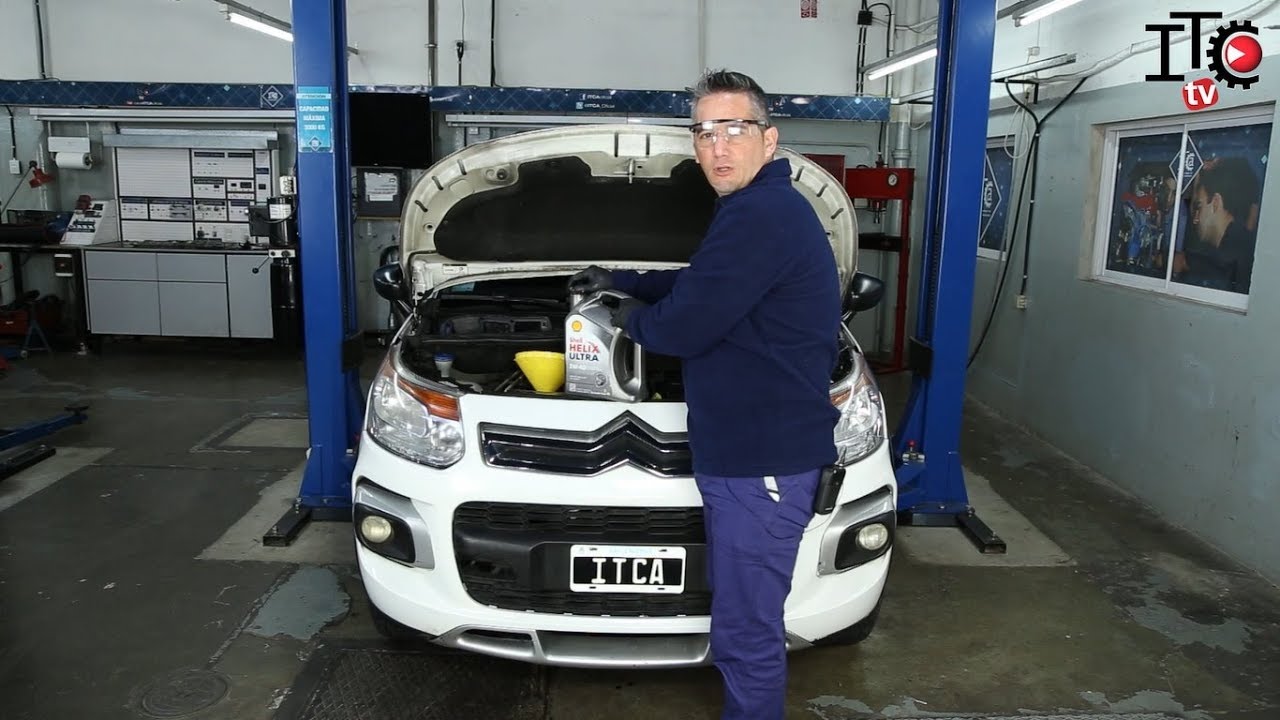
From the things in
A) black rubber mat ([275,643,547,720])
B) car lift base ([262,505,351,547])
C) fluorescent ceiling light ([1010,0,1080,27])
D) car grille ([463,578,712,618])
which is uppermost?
fluorescent ceiling light ([1010,0,1080,27])

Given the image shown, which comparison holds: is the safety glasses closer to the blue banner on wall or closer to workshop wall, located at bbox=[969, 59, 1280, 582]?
workshop wall, located at bbox=[969, 59, 1280, 582]

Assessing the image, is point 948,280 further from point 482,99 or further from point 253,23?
point 253,23

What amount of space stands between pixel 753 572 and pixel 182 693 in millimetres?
1702

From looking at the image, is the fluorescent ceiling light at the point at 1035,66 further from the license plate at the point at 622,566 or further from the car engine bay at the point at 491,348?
the license plate at the point at 622,566

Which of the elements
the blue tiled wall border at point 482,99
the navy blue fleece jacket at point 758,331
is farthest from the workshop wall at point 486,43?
the navy blue fleece jacket at point 758,331

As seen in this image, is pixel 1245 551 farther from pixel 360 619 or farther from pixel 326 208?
pixel 326 208

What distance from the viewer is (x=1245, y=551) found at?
3.53 m

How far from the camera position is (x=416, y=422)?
90.7 inches

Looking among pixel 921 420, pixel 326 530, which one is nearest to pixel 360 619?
pixel 326 530

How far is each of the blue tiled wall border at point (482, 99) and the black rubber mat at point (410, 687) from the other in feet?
19.4

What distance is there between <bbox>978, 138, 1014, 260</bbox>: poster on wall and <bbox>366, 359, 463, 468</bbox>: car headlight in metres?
4.66

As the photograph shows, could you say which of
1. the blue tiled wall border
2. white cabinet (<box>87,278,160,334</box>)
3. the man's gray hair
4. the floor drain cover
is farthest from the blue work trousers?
white cabinet (<box>87,278,160,334</box>)

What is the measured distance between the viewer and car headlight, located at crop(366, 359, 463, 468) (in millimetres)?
2236

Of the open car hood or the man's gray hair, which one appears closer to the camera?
the man's gray hair
